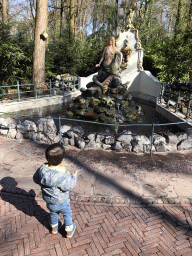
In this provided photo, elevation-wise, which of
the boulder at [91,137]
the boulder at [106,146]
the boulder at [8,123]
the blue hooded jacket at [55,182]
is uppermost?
the blue hooded jacket at [55,182]

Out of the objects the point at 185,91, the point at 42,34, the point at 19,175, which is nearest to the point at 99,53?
the point at 42,34

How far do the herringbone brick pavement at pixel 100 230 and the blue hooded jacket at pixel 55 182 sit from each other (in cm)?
67

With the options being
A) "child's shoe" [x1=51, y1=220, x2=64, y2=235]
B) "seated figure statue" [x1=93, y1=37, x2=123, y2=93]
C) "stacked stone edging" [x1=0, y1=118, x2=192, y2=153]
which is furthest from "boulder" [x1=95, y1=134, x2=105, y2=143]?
"seated figure statue" [x1=93, y1=37, x2=123, y2=93]

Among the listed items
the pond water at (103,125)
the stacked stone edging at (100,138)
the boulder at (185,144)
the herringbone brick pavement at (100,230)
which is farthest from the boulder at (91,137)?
the herringbone brick pavement at (100,230)

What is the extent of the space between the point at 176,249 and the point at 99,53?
17.1m

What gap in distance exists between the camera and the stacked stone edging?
19.6ft

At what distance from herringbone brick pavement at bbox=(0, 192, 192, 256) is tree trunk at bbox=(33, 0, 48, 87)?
10033mm

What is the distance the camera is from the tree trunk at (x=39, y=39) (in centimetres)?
1188

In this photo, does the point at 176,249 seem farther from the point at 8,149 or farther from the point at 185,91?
the point at 185,91

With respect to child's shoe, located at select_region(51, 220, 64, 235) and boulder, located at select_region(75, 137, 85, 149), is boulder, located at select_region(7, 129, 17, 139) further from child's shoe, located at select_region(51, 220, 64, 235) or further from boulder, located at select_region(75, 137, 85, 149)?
child's shoe, located at select_region(51, 220, 64, 235)

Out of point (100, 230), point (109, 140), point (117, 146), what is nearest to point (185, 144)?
point (117, 146)

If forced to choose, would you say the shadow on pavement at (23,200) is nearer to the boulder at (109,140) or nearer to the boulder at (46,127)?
the boulder at (46,127)

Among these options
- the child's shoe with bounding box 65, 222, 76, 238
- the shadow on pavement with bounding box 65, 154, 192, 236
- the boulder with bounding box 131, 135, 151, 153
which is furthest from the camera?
the boulder with bounding box 131, 135, 151, 153

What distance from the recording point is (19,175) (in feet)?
15.0
